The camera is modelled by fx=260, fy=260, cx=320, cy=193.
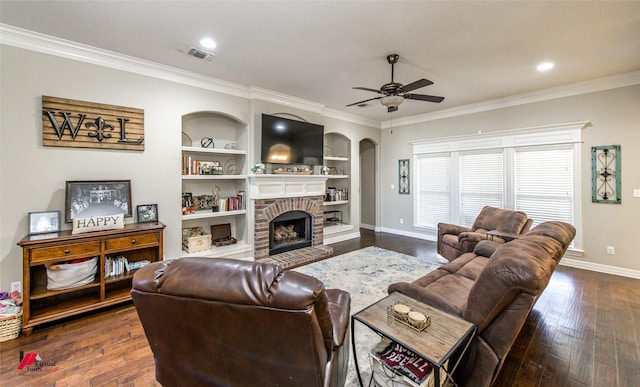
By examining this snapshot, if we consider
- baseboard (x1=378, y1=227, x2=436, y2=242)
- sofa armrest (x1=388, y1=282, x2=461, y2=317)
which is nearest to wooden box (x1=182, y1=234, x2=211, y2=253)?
sofa armrest (x1=388, y1=282, x2=461, y2=317)

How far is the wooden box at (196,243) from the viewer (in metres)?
3.80

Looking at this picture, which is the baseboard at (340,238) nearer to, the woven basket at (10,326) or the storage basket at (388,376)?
the storage basket at (388,376)

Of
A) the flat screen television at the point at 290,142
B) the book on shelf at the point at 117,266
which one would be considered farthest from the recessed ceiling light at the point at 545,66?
the book on shelf at the point at 117,266

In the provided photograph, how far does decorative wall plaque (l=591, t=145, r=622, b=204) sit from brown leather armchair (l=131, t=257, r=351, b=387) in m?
5.04

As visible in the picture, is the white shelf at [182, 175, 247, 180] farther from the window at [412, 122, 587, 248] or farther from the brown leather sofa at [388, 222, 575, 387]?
the window at [412, 122, 587, 248]

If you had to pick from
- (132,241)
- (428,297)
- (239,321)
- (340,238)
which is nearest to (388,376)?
(428,297)

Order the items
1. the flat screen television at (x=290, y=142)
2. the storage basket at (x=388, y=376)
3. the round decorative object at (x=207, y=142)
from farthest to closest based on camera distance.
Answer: the flat screen television at (x=290, y=142)
the round decorative object at (x=207, y=142)
the storage basket at (x=388, y=376)

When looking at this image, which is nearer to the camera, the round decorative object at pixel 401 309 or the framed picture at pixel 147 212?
the round decorative object at pixel 401 309

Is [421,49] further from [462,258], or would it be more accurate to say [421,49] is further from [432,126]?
[432,126]

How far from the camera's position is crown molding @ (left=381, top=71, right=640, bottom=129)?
12.3 feet

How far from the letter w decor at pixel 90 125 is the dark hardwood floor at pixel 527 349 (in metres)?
1.89

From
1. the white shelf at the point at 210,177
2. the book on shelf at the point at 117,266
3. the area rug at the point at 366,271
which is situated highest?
the white shelf at the point at 210,177

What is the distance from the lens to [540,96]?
4422mm

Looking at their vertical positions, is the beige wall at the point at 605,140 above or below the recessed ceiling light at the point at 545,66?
below
